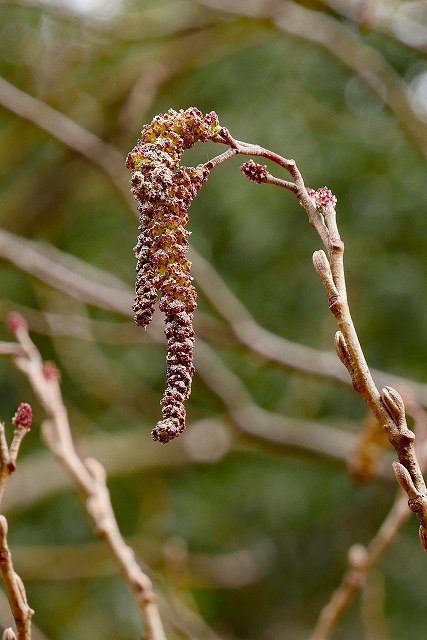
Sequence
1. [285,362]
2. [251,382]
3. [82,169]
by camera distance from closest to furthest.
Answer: [285,362] < [82,169] < [251,382]

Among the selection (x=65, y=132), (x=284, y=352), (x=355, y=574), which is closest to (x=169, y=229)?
(x=355, y=574)

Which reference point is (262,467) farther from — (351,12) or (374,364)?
(351,12)

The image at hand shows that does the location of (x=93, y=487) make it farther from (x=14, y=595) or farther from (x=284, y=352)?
(x=284, y=352)

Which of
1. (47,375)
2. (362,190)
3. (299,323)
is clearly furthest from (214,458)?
(362,190)

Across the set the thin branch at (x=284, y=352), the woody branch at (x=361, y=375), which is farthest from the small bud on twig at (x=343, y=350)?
the thin branch at (x=284, y=352)

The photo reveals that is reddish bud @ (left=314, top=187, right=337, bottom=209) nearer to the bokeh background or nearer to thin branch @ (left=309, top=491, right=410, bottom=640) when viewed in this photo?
thin branch @ (left=309, top=491, right=410, bottom=640)

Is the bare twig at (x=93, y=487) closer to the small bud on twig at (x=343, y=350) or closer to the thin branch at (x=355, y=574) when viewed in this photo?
the thin branch at (x=355, y=574)
